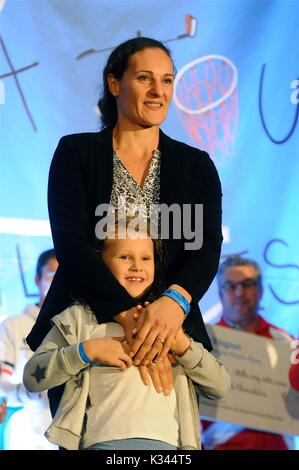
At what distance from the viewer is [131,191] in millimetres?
2188

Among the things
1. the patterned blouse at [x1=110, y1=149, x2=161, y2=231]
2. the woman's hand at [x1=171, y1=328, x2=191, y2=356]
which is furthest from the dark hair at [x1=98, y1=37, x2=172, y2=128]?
the woman's hand at [x1=171, y1=328, x2=191, y2=356]


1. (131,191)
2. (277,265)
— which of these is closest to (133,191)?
(131,191)

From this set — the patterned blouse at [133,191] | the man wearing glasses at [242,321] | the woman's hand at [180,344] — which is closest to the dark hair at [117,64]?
the patterned blouse at [133,191]

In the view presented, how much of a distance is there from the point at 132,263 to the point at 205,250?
21cm

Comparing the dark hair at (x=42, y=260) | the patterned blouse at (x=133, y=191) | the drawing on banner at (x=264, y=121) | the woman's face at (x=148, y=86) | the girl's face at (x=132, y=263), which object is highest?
the drawing on banner at (x=264, y=121)

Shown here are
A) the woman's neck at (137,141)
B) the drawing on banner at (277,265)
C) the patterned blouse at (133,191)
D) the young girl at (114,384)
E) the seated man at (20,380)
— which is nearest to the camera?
the young girl at (114,384)

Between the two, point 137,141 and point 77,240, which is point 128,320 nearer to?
point 77,240

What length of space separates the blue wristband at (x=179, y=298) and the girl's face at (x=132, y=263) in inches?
3.9

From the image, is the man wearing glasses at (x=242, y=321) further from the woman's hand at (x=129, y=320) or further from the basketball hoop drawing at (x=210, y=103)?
the woman's hand at (x=129, y=320)

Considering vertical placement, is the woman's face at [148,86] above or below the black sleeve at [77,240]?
above

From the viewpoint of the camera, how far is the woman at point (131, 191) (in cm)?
202

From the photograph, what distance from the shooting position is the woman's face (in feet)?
7.27

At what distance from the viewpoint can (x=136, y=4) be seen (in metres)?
4.14

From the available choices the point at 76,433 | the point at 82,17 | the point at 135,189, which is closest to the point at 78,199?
the point at 135,189
